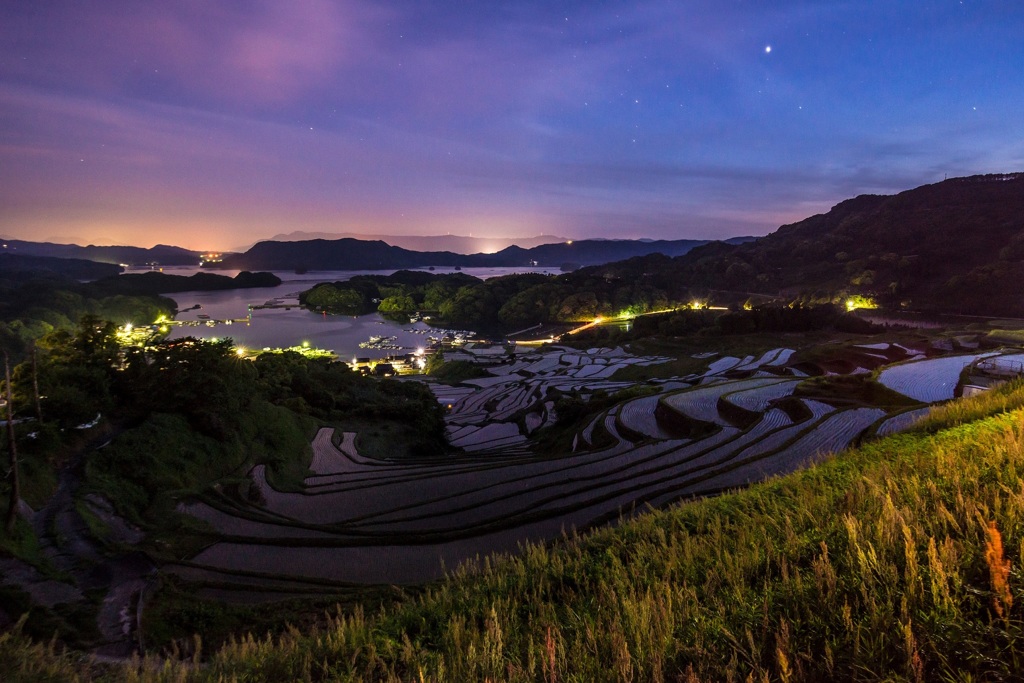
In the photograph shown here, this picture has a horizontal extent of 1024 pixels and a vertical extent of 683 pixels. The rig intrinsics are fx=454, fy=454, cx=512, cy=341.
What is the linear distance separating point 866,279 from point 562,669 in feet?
338

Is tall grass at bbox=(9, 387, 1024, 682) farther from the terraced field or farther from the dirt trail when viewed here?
the dirt trail

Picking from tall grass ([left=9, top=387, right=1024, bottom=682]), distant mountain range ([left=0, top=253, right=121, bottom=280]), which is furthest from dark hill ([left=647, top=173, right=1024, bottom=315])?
distant mountain range ([left=0, top=253, right=121, bottom=280])

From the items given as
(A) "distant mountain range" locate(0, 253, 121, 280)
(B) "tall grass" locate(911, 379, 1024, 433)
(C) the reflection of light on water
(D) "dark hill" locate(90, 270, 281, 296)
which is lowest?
(C) the reflection of light on water

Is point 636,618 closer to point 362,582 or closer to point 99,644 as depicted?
point 362,582

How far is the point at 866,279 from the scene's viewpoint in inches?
3246

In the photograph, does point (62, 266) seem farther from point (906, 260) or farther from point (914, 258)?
point (914, 258)

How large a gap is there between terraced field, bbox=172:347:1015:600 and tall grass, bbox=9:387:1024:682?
4.83 metres

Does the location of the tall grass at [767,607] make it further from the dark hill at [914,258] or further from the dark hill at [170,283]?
the dark hill at [170,283]

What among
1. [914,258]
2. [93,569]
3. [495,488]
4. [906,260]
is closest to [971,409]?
[495,488]

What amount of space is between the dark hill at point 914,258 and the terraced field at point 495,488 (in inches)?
2477

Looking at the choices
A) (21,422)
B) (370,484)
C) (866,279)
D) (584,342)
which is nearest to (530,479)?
(370,484)

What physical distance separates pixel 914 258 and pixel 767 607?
11289cm

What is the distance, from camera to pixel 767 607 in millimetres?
2764

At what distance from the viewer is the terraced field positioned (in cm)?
1091
